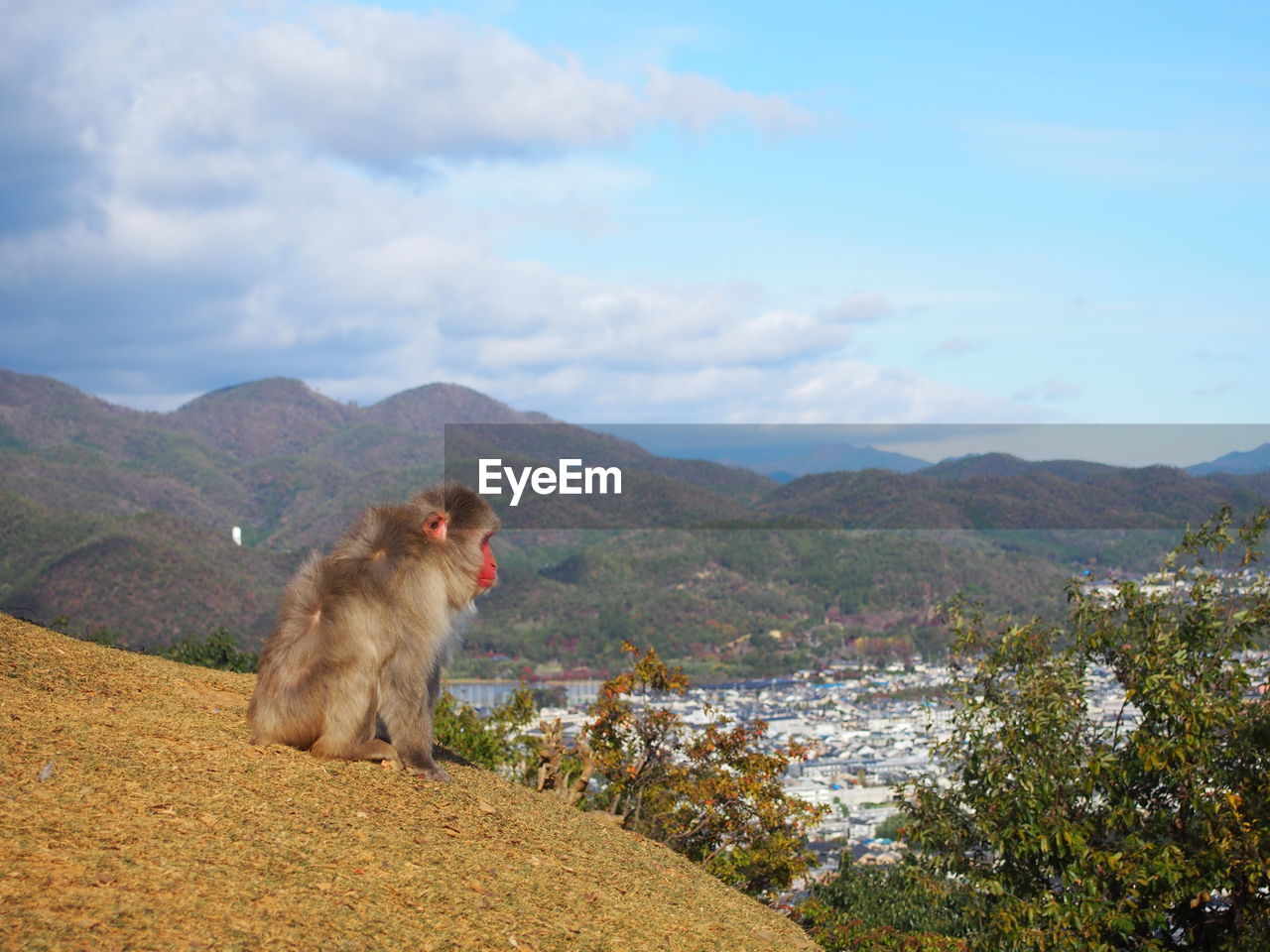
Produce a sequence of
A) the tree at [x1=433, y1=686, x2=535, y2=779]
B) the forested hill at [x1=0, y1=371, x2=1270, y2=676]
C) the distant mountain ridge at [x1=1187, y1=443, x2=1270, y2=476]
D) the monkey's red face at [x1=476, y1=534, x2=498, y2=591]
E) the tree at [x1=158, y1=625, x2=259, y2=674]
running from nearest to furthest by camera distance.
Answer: the monkey's red face at [x1=476, y1=534, x2=498, y2=591] < the tree at [x1=433, y1=686, x2=535, y2=779] < the tree at [x1=158, y1=625, x2=259, y2=674] < the forested hill at [x1=0, y1=371, x2=1270, y2=676] < the distant mountain ridge at [x1=1187, y1=443, x2=1270, y2=476]

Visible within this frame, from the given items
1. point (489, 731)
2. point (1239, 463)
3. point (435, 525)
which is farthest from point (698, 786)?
point (1239, 463)

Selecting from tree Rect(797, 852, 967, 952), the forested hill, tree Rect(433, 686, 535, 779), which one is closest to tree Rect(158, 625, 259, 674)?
tree Rect(433, 686, 535, 779)

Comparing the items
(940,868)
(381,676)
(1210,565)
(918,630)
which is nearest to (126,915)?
(381,676)

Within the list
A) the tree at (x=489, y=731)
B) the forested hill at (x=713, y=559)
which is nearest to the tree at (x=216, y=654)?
the tree at (x=489, y=731)

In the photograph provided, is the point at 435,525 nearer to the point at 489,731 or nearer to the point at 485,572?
the point at 485,572

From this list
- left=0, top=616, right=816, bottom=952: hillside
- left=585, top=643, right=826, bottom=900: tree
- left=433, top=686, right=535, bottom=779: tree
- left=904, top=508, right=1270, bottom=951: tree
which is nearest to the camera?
left=0, top=616, right=816, bottom=952: hillside

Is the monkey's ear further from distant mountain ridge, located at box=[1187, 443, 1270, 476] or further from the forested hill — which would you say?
distant mountain ridge, located at box=[1187, 443, 1270, 476]

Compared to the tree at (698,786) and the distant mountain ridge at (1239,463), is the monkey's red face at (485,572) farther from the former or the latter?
the distant mountain ridge at (1239,463)

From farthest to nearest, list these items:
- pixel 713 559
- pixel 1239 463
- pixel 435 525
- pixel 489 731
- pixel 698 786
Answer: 1. pixel 1239 463
2. pixel 713 559
3. pixel 489 731
4. pixel 698 786
5. pixel 435 525

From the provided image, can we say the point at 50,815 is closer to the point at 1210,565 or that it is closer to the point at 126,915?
the point at 126,915
